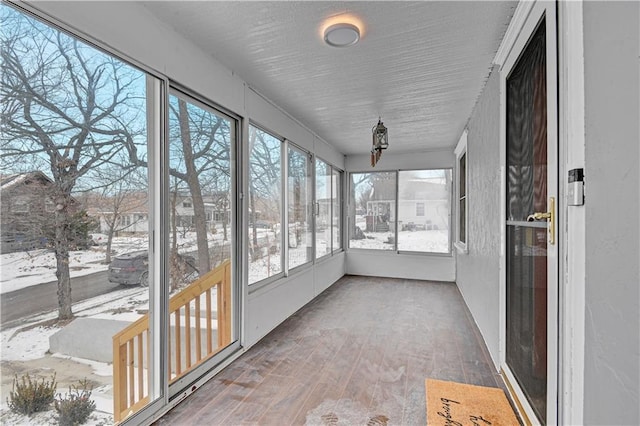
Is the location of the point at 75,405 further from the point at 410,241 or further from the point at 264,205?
the point at 410,241

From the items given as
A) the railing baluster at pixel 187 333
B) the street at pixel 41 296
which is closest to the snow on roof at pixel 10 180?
the street at pixel 41 296

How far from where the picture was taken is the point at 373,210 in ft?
20.4

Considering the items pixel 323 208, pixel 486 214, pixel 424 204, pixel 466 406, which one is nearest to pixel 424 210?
pixel 424 204

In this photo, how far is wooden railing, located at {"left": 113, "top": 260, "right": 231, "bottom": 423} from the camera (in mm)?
1809

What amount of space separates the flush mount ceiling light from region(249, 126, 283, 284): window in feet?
4.16

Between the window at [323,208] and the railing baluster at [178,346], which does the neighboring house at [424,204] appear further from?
the railing baluster at [178,346]

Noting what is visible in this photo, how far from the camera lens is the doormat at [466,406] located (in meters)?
1.84

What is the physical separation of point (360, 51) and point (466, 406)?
2558 millimetres

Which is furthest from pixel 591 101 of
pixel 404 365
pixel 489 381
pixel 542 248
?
pixel 404 365

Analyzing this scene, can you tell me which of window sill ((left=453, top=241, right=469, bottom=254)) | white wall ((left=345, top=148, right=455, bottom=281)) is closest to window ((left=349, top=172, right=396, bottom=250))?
white wall ((left=345, top=148, right=455, bottom=281))

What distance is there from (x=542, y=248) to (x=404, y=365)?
152cm

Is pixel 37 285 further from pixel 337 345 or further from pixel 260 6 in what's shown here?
pixel 337 345

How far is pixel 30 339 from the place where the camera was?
135 centimetres

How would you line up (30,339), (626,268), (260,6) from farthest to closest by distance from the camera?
(260,6)
(30,339)
(626,268)
